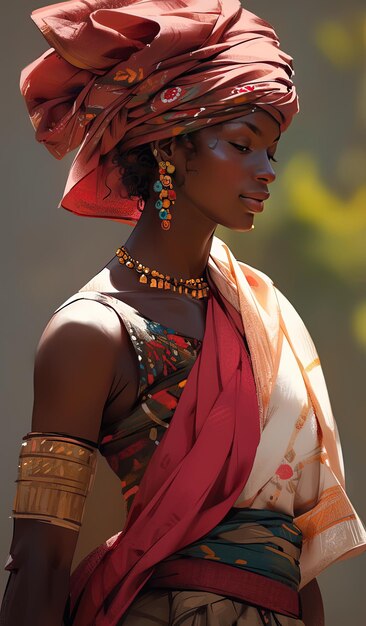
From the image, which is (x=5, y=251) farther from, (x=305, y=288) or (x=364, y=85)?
(x=364, y=85)

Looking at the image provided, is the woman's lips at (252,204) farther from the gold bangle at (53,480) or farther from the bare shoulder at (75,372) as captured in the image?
the gold bangle at (53,480)

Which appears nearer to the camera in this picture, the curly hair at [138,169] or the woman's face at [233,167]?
the woman's face at [233,167]

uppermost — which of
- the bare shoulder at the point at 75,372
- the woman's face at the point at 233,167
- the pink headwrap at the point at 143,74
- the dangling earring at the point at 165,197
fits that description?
the pink headwrap at the point at 143,74

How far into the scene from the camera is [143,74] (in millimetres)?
2152

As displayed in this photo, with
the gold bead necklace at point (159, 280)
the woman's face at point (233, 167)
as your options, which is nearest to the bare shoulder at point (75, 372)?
the gold bead necklace at point (159, 280)

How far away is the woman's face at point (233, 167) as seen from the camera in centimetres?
216

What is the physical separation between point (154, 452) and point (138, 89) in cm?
68

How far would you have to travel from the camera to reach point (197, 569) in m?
2.05

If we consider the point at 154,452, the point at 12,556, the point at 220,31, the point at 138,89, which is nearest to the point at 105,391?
the point at 154,452

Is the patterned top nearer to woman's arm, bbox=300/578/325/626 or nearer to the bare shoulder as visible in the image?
the bare shoulder

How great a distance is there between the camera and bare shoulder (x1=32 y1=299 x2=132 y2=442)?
200cm

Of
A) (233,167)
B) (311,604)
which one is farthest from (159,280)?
(311,604)

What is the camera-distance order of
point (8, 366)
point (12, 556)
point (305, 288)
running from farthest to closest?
point (305, 288), point (8, 366), point (12, 556)

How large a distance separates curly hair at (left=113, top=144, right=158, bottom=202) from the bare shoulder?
348 mm
